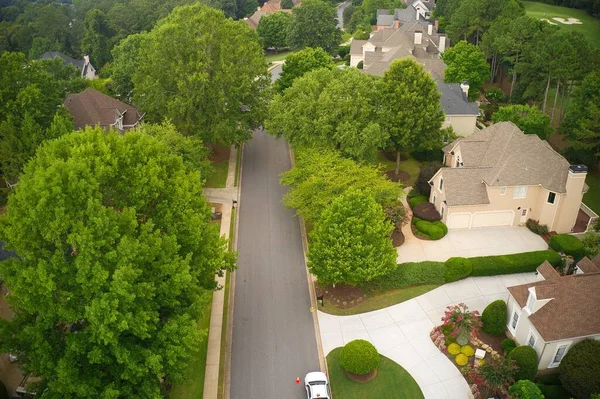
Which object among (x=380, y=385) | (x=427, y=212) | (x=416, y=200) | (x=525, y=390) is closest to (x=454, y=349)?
(x=525, y=390)

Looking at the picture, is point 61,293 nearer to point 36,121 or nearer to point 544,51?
point 36,121

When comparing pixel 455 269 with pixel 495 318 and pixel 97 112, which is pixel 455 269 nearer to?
pixel 495 318

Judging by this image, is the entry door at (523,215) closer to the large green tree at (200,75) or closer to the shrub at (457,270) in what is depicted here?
the shrub at (457,270)

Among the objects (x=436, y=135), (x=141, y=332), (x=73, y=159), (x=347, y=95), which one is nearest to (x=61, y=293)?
(x=141, y=332)

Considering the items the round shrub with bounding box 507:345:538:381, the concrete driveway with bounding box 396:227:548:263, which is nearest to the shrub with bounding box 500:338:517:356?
the round shrub with bounding box 507:345:538:381

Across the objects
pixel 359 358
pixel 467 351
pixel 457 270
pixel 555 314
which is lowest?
pixel 467 351
